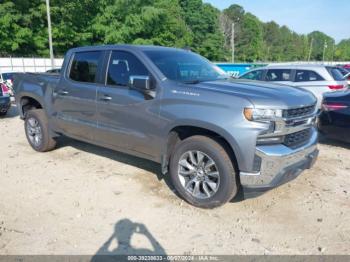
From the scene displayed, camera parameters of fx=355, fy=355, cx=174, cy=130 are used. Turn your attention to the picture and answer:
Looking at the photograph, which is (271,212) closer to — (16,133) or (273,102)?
(273,102)

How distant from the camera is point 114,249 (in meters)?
3.49

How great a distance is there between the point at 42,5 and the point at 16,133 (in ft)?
96.7

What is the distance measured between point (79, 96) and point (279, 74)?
6857 millimetres

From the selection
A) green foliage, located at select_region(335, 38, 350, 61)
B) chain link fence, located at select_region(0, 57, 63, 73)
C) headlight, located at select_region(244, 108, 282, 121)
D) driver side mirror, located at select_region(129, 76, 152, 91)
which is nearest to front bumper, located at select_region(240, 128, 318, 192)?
headlight, located at select_region(244, 108, 282, 121)

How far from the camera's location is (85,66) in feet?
18.5

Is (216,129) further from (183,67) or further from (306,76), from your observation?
(306,76)

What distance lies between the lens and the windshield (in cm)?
471

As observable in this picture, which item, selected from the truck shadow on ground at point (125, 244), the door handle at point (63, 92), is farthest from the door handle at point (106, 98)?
the truck shadow on ground at point (125, 244)

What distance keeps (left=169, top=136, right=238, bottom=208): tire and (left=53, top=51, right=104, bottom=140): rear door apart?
1697 millimetres

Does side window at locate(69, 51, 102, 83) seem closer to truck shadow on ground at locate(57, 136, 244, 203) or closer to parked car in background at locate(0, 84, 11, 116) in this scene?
truck shadow on ground at locate(57, 136, 244, 203)

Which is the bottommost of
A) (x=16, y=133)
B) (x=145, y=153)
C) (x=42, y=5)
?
(x=16, y=133)

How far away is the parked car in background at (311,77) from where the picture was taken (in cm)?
974

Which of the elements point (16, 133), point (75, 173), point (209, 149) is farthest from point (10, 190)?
point (16, 133)

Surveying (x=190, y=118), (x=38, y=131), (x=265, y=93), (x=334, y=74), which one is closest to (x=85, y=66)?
(x=38, y=131)
